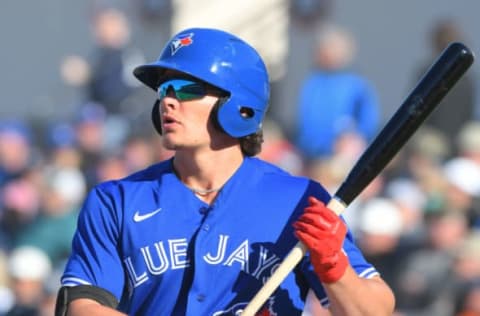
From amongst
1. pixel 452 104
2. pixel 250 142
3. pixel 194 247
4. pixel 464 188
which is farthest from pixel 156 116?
pixel 452 104

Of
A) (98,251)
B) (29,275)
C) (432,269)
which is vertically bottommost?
(29,275)

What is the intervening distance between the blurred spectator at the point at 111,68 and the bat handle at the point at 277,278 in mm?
7857

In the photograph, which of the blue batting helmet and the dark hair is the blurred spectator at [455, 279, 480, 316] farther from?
the blue batting helmet

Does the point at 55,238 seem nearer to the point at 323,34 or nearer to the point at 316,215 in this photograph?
the point at 323,34

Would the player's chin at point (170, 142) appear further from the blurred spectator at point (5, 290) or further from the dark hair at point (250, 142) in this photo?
the blurred spectator at point (5, 290)

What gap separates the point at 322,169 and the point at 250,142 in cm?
495

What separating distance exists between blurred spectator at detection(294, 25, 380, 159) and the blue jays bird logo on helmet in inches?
224

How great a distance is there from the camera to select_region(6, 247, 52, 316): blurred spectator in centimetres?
1006

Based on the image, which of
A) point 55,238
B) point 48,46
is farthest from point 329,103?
point 48,46

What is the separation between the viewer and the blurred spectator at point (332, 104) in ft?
35.8

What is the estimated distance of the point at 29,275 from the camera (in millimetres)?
10219

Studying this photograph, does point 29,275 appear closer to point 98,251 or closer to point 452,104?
point 452,104

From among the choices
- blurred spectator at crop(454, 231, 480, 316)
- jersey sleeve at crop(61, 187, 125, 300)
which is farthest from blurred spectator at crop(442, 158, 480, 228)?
jersey sleeve at crop(61, 187, 125, 300)

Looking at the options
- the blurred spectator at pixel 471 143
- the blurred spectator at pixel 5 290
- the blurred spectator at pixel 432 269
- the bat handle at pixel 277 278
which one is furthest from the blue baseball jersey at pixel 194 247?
the blurred spectator at pixel 5 290
